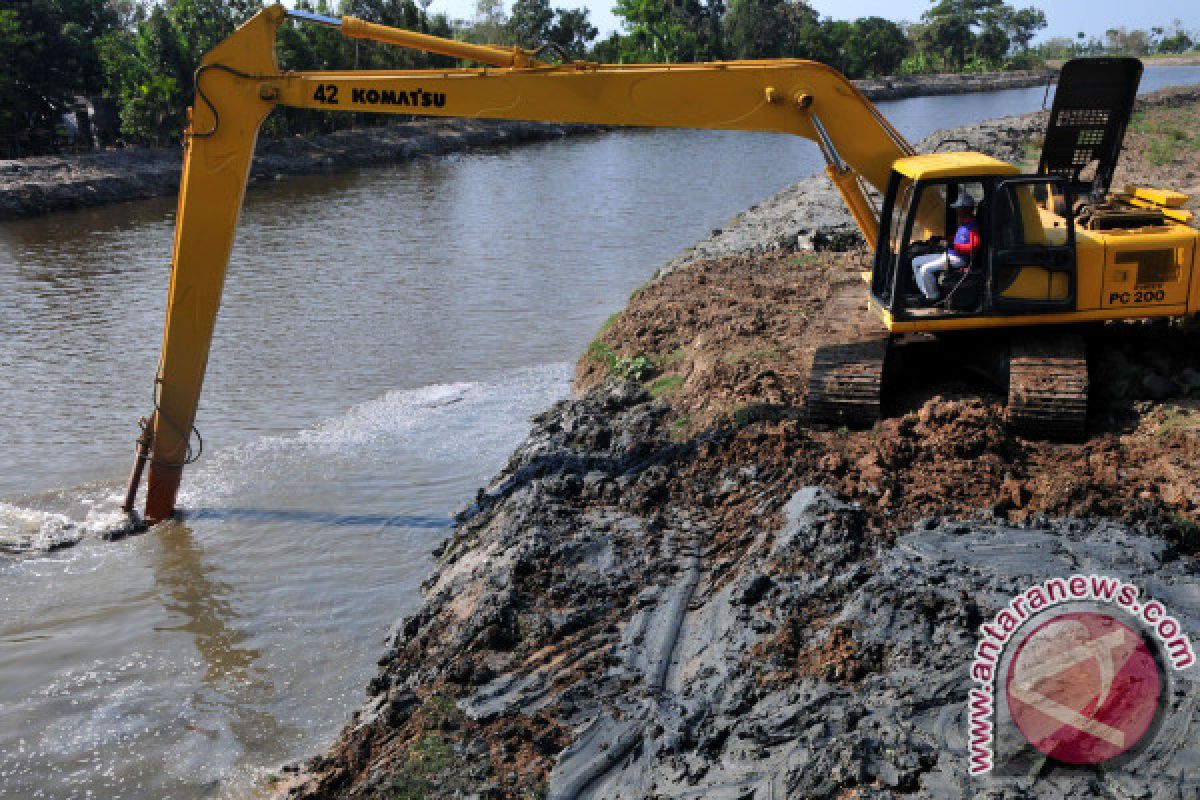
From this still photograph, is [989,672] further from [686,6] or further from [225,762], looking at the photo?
[686,6]

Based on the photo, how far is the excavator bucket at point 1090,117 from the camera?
27.4 ft

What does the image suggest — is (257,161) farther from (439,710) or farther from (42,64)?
(439,710)

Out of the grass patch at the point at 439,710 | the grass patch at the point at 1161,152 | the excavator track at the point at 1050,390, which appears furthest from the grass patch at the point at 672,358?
the grass patch at the point at 1161,152

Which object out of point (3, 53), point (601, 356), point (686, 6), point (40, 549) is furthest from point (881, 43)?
point (40, 549)

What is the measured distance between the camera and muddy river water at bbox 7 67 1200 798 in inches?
277

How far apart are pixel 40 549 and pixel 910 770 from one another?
8.07m

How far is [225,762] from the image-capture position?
256 inches

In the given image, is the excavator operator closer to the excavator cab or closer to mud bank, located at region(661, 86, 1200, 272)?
the excavator cab

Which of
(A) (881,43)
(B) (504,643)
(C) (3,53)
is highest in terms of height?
(A) (881,43)

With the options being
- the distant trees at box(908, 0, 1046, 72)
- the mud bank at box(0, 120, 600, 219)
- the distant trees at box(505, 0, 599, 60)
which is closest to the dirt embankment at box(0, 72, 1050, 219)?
the mud bank at box(0, 120, 600, 219)

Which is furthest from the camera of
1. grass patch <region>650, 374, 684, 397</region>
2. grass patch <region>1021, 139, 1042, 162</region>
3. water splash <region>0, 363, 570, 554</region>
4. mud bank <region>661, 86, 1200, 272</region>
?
grass patch <region>1021, 139, 1042, 162</region>

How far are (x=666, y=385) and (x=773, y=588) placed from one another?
4.66m

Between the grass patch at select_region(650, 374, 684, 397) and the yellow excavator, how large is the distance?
7.07 feet

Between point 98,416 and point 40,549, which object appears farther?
point 98,416
